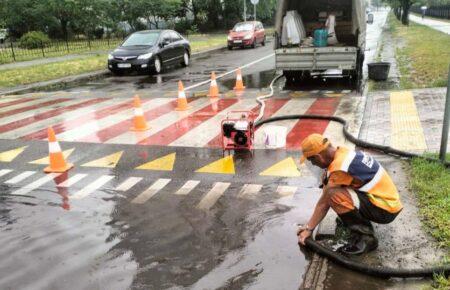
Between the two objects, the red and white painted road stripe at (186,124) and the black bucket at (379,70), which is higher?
the black bucket at (379,70)

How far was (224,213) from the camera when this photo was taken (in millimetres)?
5352

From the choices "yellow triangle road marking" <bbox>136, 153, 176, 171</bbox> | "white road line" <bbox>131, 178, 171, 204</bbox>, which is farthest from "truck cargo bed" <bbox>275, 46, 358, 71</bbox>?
"white road line" <bbox>131, 178, 171, 204</bbox>

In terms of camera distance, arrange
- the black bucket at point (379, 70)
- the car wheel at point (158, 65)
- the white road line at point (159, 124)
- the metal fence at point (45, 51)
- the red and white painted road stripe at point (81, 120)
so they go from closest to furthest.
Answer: the white road line at point (159, 124) → the red and white painted road stripe at point (81, 120) → the black bucket at point (379, 70) → the car wheel at point (158, 65) → the metal fence at point (45, 51)

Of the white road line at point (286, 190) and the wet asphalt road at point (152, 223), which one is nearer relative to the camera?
the wet asphalt road at point (152, 223)

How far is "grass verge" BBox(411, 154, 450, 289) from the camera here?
14.2ft

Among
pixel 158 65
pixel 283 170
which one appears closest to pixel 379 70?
pixel 283 170

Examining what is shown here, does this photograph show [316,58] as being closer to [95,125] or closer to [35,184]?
[95,125]

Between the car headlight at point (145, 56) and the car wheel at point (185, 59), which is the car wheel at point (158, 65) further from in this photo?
the car wheel at point (185, 59)

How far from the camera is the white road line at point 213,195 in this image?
562cm

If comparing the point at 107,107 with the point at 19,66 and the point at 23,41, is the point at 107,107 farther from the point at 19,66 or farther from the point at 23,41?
the point at 23,41

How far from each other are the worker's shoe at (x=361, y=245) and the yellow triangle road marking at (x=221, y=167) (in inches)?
108

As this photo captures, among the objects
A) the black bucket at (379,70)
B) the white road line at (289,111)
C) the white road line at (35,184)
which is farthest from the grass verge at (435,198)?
the black bucket at (379,70)

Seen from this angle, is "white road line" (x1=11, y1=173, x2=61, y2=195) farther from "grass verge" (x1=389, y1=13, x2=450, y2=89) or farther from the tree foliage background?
the tree foliage background

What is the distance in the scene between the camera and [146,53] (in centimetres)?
1817
